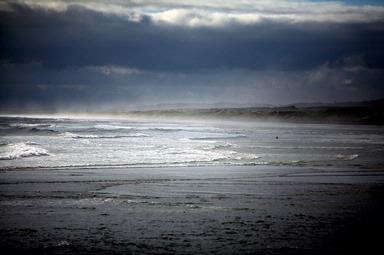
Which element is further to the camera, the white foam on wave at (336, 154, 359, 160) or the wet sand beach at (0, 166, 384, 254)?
the white foam on wave at (336, 154, 359, 160)

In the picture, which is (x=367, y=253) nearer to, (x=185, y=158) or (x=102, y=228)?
(x=102, y=228)

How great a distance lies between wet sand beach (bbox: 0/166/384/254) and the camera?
8.77 m

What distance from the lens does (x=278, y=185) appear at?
16828mm

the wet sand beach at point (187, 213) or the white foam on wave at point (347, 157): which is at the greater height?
the wet sand beach at point (187, 213)

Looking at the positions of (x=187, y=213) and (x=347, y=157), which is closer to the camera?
(x=187, y=213)

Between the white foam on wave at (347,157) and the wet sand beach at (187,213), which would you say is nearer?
the wet sand beach at (187,213)

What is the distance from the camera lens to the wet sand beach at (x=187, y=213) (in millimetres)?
8766

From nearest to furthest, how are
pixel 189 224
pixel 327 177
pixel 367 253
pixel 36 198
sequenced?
pixel 367 253
pixel 189 224
pixel 36 198
pixel 327 177

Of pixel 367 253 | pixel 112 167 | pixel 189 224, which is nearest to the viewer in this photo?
pixel 367 253

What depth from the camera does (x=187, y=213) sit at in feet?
38.1

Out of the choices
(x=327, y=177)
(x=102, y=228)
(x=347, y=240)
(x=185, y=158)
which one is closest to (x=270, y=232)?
(x=347, y=240)

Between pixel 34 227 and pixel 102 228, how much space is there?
1.37 meters

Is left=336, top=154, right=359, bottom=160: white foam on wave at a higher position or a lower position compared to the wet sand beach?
lower

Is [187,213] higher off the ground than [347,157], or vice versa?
[187,213]
